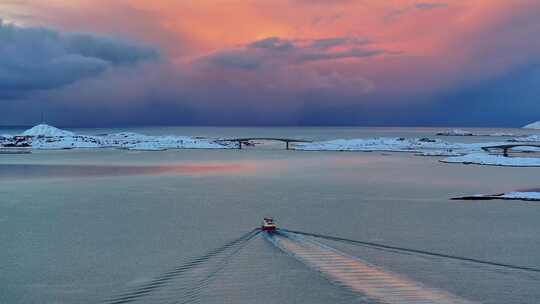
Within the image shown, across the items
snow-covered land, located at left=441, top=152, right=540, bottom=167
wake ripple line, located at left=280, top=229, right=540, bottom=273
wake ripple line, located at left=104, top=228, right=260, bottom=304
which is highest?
snow-covered land, located at left=441, top=152, right=540, bottom=167

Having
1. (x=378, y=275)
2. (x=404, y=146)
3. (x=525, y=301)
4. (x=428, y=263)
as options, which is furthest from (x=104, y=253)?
(x=404, y=146)

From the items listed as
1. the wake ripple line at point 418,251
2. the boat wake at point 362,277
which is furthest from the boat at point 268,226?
the boat wake at point 362,277

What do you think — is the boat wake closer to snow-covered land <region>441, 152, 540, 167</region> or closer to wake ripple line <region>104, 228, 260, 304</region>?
wake ripple line <region>104, 228, 260, 304</region>

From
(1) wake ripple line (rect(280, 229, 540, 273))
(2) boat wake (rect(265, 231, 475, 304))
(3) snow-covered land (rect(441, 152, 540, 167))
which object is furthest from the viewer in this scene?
(3) snow-covered land (rect(441, 152, 540, 167))

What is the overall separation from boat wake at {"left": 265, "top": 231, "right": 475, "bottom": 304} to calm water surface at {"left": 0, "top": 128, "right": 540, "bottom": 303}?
182 millimetres

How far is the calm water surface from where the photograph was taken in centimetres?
748

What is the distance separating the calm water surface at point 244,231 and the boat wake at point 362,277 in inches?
7.2

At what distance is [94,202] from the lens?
16531 millimetres

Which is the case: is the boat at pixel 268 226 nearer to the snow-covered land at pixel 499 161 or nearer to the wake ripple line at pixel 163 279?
the wake ripple line at pixel 163 279

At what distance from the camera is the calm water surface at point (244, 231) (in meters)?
A: 7.48

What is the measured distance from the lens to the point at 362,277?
7.89 metres

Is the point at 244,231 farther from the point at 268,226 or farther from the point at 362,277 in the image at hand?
the point at 362,277

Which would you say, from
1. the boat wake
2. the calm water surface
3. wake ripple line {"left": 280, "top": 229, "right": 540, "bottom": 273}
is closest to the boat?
wake ripple line {"left": 280, "top": 229, "right": 540, "bottom": 273}

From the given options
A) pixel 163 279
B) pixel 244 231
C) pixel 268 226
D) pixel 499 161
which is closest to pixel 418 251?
pixel 268 226
